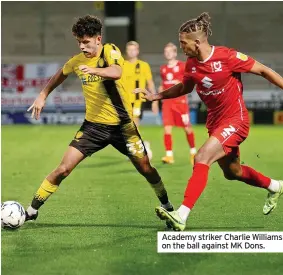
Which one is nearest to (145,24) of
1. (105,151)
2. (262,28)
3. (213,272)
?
(262,28)

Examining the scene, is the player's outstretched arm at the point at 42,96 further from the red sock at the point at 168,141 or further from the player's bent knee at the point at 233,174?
the red sock at the point at 168,141

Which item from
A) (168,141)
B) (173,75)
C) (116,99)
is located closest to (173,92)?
(116,99)

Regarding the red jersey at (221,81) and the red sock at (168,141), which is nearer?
the red jersey at (221,81)

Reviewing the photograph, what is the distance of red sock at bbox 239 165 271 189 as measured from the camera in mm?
7501

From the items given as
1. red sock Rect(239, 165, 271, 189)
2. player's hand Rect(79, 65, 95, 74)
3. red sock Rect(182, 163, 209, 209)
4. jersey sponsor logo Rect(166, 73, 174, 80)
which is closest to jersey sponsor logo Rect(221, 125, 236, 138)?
red sock Rect(182, 163, 209, 209)

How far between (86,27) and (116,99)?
83 cm

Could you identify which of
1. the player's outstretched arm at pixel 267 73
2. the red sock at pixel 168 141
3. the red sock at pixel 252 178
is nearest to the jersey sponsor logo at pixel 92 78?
the player's outstretched arm at pixel 267 73

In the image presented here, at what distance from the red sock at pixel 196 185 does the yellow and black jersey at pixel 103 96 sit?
1074 mm

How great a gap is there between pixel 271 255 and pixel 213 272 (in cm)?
70

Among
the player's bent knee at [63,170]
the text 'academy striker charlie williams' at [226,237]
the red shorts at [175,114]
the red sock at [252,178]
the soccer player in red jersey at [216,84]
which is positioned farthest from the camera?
the red shorts at [175,114]

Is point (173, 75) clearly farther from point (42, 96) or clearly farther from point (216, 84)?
point (216, 84)

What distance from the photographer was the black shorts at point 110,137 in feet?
24.1

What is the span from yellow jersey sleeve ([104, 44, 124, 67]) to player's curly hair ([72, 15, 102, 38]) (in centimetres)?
26

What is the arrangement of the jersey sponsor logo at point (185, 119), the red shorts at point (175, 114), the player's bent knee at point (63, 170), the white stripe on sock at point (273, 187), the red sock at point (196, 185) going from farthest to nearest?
the red shorts at point (175, 114) → the jersey sponsor logo at point (185, 119) → the white stripe on sock at point (273, 187) → the player's bent knee at point (63, 170) → the red sock at point (196, 185)
